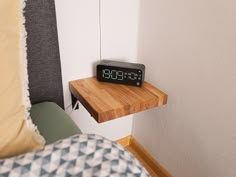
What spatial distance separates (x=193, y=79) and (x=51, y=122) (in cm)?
53

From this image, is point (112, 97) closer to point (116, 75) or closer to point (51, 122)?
point (116, 75)

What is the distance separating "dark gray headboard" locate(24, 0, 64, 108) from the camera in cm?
82

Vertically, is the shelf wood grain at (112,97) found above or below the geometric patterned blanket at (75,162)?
below

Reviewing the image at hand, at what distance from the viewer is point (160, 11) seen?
955 millimetres

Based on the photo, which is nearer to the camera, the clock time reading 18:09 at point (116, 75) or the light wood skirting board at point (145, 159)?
the clock time reading 18:09 at point (116, 75)

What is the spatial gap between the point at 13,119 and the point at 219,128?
2.16 feet

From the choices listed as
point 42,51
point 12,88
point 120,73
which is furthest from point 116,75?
point 12,88

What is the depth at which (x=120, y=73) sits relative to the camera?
1.02 m

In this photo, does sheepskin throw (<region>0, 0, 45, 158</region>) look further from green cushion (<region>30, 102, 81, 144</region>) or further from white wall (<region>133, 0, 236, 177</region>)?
white wall (<region>133, 0, 236, 177</region>)

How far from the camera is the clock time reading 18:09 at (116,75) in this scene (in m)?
1.02

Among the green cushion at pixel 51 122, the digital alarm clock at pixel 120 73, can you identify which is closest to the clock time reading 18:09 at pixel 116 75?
the digital alarm clock at pixel 120 73

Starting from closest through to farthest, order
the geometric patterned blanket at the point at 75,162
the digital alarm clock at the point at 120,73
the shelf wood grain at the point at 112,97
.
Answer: the geometric patterned blanket at the point at 75,162
the shelf wood grain at the point at 112,97
the digital alarm clock at the point at 120,73

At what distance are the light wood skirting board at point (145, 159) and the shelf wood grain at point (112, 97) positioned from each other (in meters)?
0.39

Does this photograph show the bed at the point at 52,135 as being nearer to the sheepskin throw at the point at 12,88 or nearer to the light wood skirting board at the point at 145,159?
the sheepskin throw at the point at 12,88
